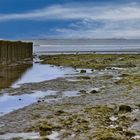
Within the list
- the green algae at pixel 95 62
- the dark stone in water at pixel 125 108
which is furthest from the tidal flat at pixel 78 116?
the green algae at pixel 95 62

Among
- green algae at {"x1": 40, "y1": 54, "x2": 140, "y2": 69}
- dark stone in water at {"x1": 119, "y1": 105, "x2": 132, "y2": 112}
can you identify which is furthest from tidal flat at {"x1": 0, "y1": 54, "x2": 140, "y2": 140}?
green algae at {"x1": 40, "y1": 54, "x2": 140, "y2": 69}

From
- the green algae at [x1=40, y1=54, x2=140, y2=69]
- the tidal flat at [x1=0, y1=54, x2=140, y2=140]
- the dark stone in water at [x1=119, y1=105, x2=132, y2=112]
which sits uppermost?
the dark stone in water at [x1=119, y1=105, x2=132, y2=112]

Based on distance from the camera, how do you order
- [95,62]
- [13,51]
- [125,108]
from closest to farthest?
[125,108]
[95,62]
[13,51]

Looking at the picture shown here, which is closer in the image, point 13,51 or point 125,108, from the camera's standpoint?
point 125,108

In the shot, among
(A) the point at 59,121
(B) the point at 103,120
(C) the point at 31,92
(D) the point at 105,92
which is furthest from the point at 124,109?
(C) the point at 31,92

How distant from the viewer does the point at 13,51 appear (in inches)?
2398

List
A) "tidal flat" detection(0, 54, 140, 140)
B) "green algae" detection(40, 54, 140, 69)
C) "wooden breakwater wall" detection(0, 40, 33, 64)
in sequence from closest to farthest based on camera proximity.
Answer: "tidal flat" detection(0, 54, 140, 140)
"green algae" detection(40, 54, 140, 69)
"wooden breakwater wall" detection(0, 40, 33, 64)

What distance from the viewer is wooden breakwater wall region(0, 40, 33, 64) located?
5294 centimetres

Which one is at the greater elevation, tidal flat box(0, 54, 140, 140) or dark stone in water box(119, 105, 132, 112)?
dark stone in water box(119, 105, 132, 112)

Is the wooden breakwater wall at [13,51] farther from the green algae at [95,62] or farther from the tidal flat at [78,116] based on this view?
the tidal flat at [78,116]

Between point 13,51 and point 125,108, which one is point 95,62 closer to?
point 13,51

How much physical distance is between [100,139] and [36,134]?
200cm

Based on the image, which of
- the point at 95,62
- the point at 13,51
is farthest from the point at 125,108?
the point at 13,51

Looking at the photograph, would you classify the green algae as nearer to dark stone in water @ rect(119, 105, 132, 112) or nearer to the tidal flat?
the tidal flat
